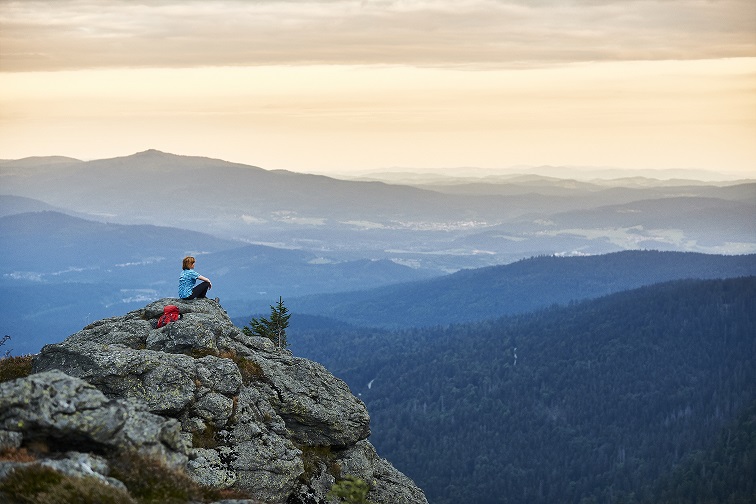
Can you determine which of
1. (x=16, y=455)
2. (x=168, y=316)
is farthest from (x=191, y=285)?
(x=16, y=455)

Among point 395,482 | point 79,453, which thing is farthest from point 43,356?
point 395,482

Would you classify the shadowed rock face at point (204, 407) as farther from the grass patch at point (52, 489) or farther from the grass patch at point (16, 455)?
the grass patch at point (52, 489)

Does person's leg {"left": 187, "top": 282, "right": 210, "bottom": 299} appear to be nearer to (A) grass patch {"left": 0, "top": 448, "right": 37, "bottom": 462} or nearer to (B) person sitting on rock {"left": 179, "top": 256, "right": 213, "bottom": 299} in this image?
(B) person sitting on rock {"left": 179, "top": 256, "right": 213, "bottom": 299}

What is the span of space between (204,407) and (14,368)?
930 centimetres

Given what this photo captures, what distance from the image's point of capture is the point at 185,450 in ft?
106

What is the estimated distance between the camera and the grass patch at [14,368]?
127 ft

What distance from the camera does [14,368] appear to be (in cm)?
3941

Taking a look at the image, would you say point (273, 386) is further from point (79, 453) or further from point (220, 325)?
point (79, 453)

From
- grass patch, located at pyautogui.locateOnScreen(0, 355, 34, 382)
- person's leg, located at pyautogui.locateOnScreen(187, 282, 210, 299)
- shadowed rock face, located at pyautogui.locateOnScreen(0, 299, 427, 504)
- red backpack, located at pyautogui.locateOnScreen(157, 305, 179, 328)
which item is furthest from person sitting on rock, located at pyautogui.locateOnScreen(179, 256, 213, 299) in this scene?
grass patch, located at pyautogui.locateOnScreen(0, 355, 34, 382)

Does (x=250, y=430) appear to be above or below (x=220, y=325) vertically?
below

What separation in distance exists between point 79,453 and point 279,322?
56657 millimetres

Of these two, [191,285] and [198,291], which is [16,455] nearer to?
[191,285]

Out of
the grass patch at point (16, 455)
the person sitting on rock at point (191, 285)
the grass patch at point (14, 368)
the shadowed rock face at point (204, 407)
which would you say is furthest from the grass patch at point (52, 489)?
the person sitting on rock at point (191, 285)

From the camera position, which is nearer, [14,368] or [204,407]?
[204,407]
